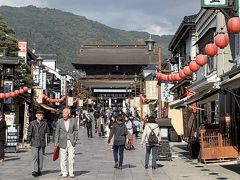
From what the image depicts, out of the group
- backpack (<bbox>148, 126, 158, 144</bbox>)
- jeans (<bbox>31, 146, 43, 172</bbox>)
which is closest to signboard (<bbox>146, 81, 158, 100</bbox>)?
backpack (<bbox>148, 126, 158, 144</bbox>)

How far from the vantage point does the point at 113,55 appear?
8244cm

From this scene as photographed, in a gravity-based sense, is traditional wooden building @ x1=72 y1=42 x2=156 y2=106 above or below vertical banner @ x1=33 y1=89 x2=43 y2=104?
above

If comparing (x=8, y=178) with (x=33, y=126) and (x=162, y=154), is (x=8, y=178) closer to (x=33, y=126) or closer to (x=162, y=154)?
(x=33, y=126)

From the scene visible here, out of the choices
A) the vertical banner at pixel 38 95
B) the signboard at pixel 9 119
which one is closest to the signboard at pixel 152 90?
the vertical banner at pixel 38 95

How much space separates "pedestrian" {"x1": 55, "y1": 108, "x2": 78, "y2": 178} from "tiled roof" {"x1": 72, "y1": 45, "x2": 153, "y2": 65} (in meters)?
64.7

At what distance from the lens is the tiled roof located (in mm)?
78250

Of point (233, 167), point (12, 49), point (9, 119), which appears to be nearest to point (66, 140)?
point (233, 167)

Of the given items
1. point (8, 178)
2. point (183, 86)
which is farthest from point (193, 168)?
point (183, 86)

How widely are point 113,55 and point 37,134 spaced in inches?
2760

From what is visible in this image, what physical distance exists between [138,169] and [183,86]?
1811 centimetres

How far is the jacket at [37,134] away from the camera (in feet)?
41.5

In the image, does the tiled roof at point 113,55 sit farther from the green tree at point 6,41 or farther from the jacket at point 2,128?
the jacket at point 2,128

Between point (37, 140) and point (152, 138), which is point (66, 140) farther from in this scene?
point (152, 138)

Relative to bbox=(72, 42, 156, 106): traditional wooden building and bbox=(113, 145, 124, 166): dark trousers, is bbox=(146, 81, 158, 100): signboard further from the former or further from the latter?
bbox=(72, 42, 156, 106): traditional wooden building
